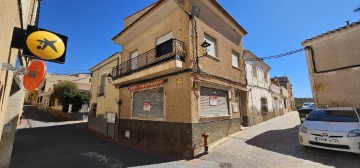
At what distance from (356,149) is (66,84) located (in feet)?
105

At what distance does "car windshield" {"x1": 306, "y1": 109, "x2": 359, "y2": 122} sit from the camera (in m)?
6.42

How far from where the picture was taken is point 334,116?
677 centimetres

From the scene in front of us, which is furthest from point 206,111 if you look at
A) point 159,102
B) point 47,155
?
point 47,155

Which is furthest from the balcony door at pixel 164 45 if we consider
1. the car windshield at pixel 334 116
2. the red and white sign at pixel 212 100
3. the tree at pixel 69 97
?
the tree at pixel 69 97

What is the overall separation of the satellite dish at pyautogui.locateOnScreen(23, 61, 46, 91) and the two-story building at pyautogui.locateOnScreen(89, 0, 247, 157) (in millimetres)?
4832

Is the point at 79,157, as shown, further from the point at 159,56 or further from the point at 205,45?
the point at 205,45

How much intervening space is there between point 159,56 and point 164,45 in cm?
65

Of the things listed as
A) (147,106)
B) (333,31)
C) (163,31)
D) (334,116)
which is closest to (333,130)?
(334,116)

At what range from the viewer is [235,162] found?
20.7 ft

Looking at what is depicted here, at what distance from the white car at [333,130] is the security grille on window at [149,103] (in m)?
6.27

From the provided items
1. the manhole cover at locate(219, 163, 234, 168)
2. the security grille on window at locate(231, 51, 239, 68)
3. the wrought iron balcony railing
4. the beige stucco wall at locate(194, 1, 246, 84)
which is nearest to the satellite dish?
the wrought iron balcony railing

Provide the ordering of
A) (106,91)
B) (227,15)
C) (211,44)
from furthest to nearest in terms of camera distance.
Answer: (106,91), (227,15), (211,44)

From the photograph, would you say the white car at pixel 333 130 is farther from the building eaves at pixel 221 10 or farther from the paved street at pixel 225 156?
the building eaves at pixel 221 10

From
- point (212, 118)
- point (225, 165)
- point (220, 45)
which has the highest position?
point (220, 45)
